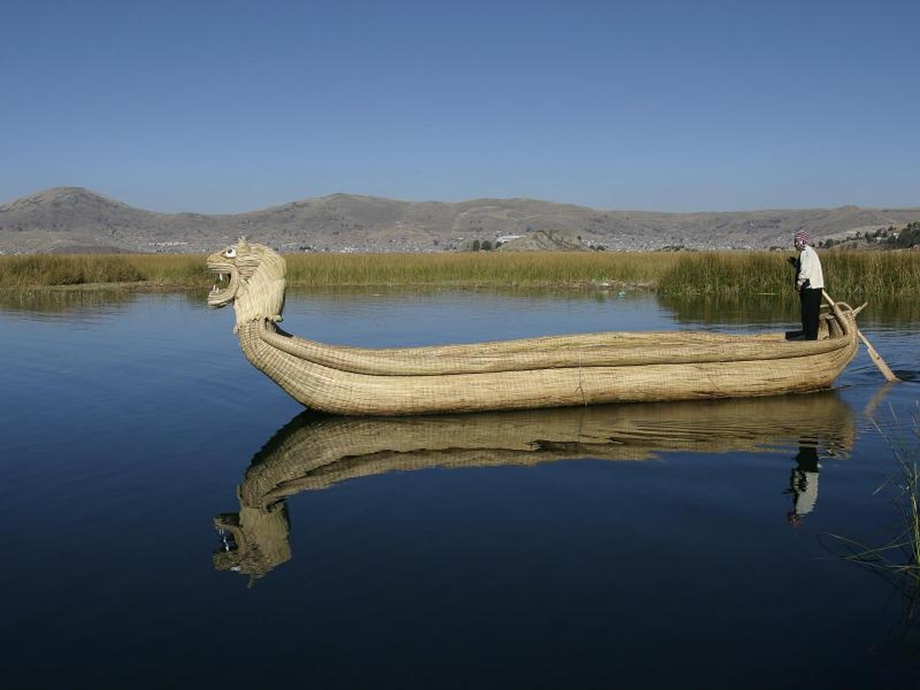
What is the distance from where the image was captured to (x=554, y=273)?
31.6 metres

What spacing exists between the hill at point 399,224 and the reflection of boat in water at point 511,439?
400ft

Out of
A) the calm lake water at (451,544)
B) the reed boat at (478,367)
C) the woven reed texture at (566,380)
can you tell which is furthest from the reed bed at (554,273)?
the reed boat at (478,367)

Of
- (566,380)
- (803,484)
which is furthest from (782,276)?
(803,484)

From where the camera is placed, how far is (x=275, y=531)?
5855 mm

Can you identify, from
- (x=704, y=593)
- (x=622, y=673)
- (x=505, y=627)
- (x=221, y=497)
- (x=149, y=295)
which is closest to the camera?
(x=622, y=673)

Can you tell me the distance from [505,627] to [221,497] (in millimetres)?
3032

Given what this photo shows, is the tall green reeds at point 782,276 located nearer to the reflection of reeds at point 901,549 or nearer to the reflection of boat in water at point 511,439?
the reflection of boat in water at point 511,439

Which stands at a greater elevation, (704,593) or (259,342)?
(259,342)

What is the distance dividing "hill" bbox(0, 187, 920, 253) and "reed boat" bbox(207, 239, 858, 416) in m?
121

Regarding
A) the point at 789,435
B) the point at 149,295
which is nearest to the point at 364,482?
the point at 789,435

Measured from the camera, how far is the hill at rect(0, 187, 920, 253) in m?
137

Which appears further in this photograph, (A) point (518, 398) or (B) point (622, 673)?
(A) point (518, 398)

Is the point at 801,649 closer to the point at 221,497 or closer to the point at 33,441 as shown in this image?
the point at 221,497

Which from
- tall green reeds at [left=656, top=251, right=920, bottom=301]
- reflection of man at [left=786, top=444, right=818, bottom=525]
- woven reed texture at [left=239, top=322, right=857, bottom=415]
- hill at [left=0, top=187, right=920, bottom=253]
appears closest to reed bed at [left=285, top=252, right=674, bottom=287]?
tall green reeds at [left=656, top=251, right=920, bottom=301]
